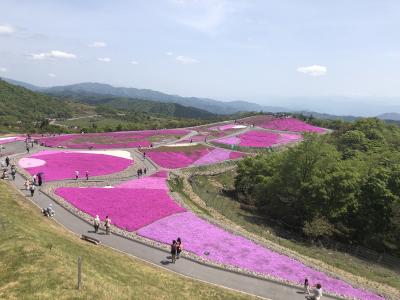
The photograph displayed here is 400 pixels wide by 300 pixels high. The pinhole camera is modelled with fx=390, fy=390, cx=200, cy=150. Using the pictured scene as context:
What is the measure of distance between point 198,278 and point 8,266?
552 inches

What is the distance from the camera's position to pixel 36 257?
2444 cm

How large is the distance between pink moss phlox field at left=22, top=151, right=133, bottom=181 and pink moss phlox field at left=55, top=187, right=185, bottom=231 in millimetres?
10910

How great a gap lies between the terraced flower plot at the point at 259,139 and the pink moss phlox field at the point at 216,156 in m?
11.0

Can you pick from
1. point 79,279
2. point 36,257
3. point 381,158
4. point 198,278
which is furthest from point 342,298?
point 381,158

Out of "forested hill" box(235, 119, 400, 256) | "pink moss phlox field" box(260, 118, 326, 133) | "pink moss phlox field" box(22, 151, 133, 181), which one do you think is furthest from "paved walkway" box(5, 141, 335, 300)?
"pink moss phlox field" box(260, 118, 326, 133)

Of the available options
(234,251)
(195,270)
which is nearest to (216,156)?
(234,251)

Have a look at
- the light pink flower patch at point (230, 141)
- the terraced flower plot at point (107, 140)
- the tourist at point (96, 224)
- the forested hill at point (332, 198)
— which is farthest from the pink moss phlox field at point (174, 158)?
the tourist at point (96, 224)

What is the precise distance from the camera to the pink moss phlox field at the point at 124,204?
43.5m

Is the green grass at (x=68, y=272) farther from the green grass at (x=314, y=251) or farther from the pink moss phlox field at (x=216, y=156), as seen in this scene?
the pink moss phlox field at (x=216, y=156)

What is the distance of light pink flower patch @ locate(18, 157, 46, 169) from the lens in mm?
64000

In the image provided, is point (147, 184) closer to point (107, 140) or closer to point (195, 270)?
point (195, 270)

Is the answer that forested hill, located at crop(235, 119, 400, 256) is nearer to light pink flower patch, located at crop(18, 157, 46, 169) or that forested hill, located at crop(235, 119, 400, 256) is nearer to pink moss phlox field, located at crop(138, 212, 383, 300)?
pink moss phlox field, located at crop(138, 212, 383, 300)

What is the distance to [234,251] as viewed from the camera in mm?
37125

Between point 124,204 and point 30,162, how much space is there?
27.4 meters
